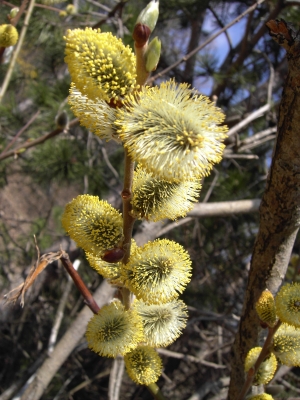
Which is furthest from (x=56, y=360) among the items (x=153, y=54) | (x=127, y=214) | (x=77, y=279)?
(x=153, y=54)

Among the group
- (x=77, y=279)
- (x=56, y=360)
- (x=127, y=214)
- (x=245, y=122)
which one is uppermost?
(x=245, y=122)

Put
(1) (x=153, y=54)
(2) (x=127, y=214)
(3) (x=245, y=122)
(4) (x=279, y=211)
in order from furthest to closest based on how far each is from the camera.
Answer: (3) (x=245, y=122) → (4) (x=279, y=211) → (2) (x=127, y=214) → (1) (x=153, y=54)

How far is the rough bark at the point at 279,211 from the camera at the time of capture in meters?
0.71

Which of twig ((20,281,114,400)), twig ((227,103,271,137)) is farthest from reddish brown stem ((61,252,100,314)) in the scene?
twig ((227,103,271,137))

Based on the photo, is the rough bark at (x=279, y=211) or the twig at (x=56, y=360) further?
the twig at (x=56, y=360)

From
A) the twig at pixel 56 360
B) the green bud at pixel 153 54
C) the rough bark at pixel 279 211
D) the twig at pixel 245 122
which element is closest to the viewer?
the green bud at pixel 153 54

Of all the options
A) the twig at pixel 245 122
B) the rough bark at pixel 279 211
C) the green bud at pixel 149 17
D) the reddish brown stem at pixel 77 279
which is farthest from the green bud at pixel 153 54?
the twig at pixel 245 122

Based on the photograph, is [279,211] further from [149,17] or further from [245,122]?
[245,122]

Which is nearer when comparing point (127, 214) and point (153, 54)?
point (153, 54)

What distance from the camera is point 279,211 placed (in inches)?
33.4

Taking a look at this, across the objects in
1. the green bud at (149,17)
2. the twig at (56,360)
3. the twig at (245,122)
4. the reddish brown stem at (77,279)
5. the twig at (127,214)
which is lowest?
the twig at (56,360)

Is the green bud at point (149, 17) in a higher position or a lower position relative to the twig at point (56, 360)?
higher

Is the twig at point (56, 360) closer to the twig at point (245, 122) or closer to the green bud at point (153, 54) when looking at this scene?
the twig at point (245, 122)

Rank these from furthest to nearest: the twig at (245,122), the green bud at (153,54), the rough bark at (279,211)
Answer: the twig at (245,122)
the rough bark at (279,211)
the green bud at (153,54)
